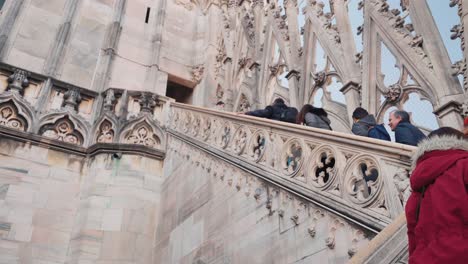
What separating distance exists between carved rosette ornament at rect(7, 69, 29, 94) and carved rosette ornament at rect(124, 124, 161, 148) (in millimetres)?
1962

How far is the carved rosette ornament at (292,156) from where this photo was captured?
365 centimetres

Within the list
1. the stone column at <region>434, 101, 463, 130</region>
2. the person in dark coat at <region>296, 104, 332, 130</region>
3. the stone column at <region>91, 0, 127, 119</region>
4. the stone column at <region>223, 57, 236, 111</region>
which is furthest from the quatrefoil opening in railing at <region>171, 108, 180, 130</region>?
the stone column at <region>434, 101, 463, 130</region>

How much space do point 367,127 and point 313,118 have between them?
0.63m

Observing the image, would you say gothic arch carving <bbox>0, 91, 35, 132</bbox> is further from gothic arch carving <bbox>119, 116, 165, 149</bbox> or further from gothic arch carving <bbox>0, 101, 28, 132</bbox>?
gothic arch carving <bbox>119, 116, 165, 149</bbox>

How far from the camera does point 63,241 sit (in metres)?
6.45

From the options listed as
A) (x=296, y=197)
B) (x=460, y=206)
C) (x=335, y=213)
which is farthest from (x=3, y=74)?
(x=460, y=206)

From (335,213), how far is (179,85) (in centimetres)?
913

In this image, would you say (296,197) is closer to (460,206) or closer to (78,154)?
(460,206)

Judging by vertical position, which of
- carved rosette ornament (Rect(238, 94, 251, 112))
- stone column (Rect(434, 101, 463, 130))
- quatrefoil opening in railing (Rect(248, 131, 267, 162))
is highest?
carved rosette ornament (Rect(238, 94, 251, 112))

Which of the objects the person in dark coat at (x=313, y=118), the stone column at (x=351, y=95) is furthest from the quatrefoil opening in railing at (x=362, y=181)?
the stone column at (x=351, y=95)

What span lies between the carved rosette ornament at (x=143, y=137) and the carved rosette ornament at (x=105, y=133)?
10.8 inches

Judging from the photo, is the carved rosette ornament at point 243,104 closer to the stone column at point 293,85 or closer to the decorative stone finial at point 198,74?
the stone column at point 293,85

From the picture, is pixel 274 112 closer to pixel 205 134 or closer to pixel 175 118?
pixel 205 134

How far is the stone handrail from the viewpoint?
8.66 ft
